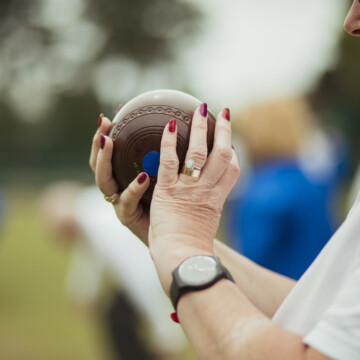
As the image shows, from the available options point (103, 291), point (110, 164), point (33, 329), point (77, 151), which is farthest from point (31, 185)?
point (110, 164)

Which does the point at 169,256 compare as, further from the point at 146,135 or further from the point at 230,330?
the point at 146,135

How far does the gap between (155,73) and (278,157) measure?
4821 cm

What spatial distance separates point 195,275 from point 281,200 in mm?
2534

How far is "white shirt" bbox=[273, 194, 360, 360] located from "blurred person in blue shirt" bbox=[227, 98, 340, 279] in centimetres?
235

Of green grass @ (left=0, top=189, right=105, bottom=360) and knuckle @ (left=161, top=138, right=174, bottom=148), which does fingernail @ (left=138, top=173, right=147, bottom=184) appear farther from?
green grass @ (left=0, top=189, right=105, bottom=360)

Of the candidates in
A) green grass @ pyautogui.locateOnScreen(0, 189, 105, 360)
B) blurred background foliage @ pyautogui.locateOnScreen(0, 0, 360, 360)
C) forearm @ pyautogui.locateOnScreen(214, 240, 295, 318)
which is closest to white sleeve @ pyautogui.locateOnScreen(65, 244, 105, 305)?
green grass @ pyautogui.locateOnScreen(0, 189, 105, 360)

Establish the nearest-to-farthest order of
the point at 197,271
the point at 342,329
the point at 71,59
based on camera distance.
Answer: the point at 342,329
the point at 197,271
the point at 71,59

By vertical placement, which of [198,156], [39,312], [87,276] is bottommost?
[39,312]

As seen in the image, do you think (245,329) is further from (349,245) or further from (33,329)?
(33,329)

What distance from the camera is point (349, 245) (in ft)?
5.22

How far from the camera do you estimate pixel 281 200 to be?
4074mm

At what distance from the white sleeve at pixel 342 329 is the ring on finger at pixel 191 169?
0.59 metres

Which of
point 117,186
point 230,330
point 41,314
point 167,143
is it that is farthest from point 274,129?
point 41,314

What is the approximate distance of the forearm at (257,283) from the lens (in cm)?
224
